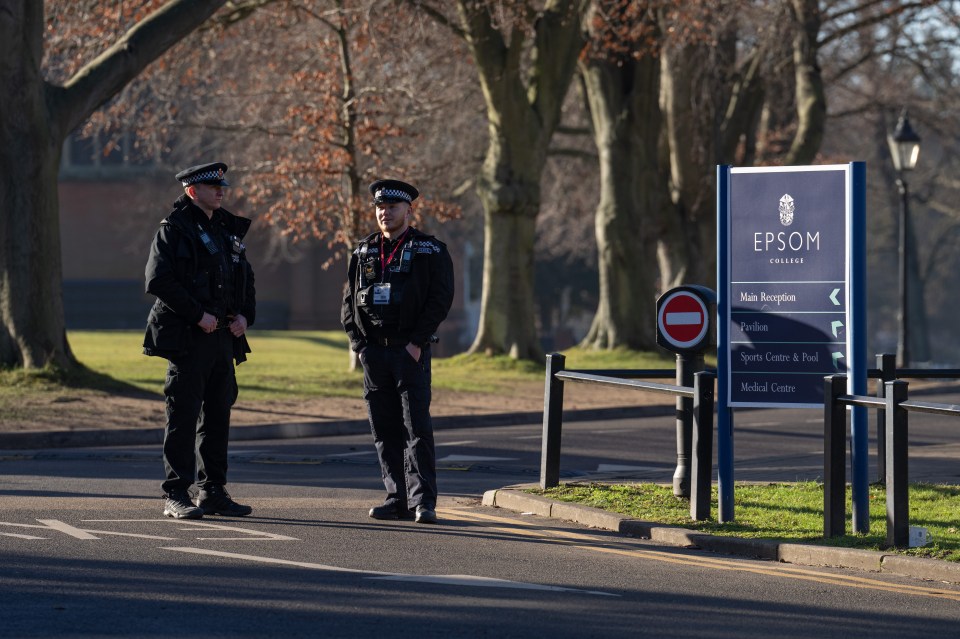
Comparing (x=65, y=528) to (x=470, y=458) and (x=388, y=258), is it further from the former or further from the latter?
(x=470, y=458)

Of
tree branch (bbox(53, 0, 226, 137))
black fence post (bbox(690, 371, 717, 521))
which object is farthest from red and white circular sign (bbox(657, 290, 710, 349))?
tree branch (bbox(53, 0, 226, 137))

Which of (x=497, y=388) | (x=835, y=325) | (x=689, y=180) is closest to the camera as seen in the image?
(x=835, y=325)

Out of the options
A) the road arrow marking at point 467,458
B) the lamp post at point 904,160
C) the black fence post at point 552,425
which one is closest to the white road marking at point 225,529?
the black fence post at point 552,425

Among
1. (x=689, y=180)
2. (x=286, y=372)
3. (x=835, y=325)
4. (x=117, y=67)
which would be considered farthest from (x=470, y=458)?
(x=689, y=180)


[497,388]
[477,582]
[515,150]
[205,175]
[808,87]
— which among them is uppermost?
[808,87]

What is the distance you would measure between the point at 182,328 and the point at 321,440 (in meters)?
7.07

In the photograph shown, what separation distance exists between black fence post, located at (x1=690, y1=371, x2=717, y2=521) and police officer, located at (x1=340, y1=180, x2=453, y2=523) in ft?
4.92

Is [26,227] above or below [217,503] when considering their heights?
above

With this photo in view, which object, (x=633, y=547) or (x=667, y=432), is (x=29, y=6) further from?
(x=633, y=547)

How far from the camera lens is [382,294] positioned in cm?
930

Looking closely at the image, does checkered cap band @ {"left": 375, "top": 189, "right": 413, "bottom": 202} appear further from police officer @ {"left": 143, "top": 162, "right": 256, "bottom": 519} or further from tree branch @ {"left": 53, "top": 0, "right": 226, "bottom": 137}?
tree branch @ {"left": 53, "top": 0, "right": 226, "bottom": 137}

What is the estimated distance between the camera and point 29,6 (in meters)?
18.5

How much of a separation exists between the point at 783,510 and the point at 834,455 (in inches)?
50.3

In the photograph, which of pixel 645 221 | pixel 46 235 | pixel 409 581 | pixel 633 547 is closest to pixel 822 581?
pixel 633 547
